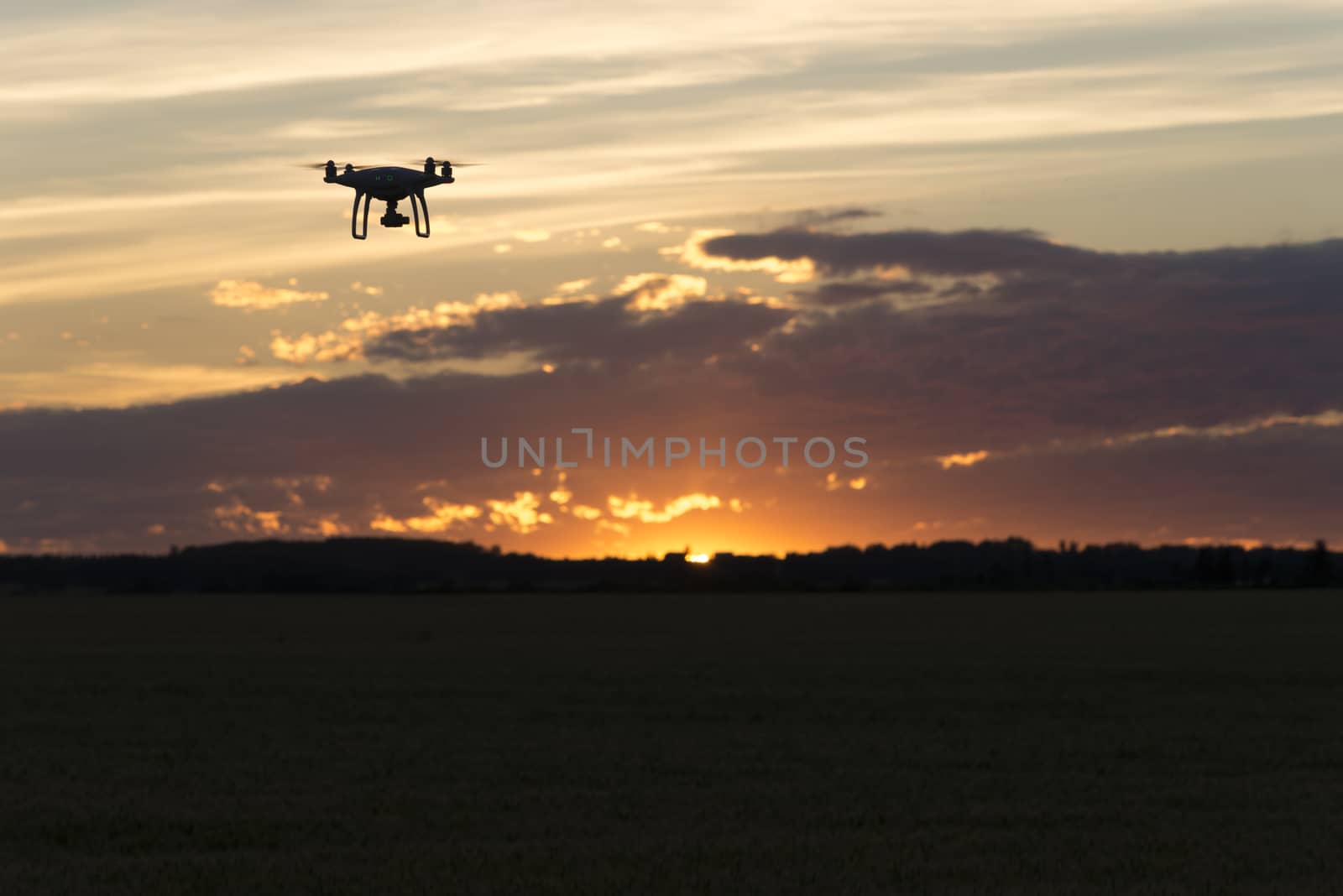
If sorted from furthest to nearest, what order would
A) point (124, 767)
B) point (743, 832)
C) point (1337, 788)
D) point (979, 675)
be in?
point (979, 675), point (124, 767), point (1337, 788), point (743, 832)

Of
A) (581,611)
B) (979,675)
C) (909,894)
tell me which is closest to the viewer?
(909,894)

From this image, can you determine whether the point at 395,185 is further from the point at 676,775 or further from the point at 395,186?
the point at 676,775

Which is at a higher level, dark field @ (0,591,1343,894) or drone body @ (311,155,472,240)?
drone body @ (311,155,472,240)

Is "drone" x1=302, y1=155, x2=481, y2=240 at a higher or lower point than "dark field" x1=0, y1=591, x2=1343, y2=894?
higher

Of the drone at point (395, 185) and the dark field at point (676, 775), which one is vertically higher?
the drone at point (395, 185)

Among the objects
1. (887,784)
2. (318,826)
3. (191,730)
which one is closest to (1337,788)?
(887,784)

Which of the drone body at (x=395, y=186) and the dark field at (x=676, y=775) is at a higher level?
the drone body at (x=395, y=186)

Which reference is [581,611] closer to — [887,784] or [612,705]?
[612,705]

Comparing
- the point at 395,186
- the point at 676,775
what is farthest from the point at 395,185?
the point at 676,775
